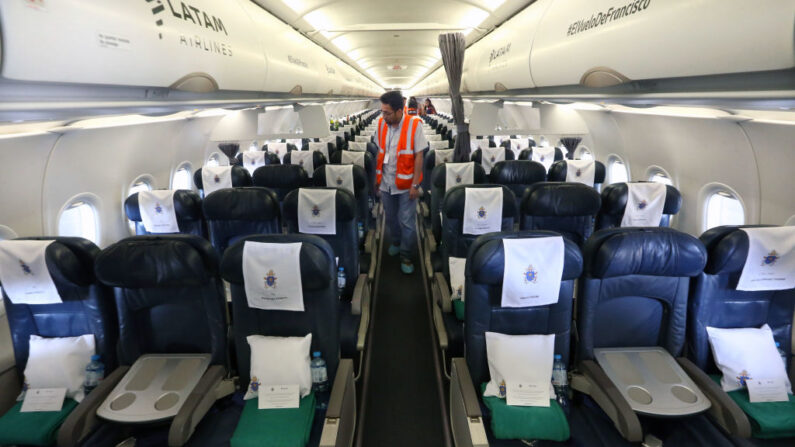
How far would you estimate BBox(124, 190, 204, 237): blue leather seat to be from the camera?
4820 millimetres

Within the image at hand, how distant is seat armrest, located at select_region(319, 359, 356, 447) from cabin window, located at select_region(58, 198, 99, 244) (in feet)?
12.9

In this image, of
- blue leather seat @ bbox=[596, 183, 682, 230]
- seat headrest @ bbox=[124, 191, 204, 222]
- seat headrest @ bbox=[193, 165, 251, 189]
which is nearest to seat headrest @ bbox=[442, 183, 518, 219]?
blue leather seat @ bbox=[596, 183, 682, 230]

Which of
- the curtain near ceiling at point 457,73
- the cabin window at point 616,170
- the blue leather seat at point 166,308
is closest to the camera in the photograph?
the blue leather seat at point 166,308

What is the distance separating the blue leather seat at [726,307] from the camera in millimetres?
2695

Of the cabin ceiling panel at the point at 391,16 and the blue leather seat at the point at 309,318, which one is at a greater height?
the cabin ceiling panel at the point at 391,16

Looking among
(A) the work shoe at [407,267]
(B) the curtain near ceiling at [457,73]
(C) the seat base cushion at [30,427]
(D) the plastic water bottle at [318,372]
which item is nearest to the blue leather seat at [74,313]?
(C) the seat base cushion at [30,427]

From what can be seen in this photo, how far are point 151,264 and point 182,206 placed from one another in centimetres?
253

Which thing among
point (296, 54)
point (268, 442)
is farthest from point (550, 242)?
point (296, 54)

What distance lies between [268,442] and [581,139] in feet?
29.9

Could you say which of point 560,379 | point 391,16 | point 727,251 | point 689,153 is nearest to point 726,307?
point 727,251

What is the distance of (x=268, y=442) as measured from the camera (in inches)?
89.3

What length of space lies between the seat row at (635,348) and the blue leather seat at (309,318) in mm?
781

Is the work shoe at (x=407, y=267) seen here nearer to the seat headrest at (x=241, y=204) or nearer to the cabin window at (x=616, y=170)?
the seat headrest at (x=241, y=204)

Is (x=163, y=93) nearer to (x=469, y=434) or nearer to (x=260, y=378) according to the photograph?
(x=260, y=378)
